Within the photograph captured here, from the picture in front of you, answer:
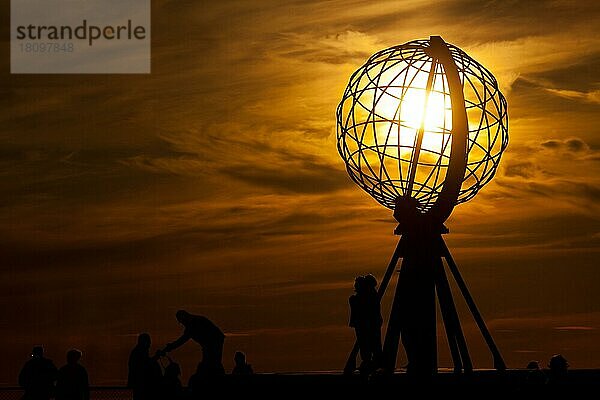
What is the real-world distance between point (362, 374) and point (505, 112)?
538cm

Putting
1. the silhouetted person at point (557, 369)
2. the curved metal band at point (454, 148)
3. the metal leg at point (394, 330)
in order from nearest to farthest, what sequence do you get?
the silhouetted person at point (557, 369)
the curved metal band at point (454, 148)
the metal leg at point (394, 330)

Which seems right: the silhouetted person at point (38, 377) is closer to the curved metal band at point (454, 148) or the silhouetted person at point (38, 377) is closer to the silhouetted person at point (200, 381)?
the silhouetted person at point (200, 381)

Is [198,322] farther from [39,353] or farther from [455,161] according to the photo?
[455,161]

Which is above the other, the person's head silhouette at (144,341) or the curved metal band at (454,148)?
the curved metal band at (454,148)

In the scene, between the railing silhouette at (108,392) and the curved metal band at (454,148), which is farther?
the curved metal band at (454,148)

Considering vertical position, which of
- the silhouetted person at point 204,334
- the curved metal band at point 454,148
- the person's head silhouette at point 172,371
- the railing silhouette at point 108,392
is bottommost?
the railing silhouette at point 108,392

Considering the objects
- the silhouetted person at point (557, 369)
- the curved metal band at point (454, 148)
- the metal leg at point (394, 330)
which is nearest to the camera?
the silhouetted person at point (557, 369)

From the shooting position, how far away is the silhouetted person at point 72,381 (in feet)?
55.7

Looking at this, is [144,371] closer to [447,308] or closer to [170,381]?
[170,381]

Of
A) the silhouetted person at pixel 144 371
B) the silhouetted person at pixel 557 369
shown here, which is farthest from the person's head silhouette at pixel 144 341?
the silhouetted person at pixel 557 369

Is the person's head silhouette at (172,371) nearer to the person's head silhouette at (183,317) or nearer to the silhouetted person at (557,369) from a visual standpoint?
the person's head silhouette at (183,317)

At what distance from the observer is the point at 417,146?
2069 cm

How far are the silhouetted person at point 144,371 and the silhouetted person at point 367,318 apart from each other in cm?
297

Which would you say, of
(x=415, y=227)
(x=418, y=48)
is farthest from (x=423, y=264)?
(x=418, y=48)
